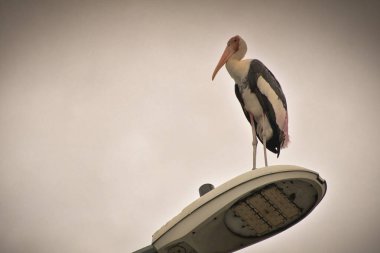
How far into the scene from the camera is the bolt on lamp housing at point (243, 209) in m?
1.28

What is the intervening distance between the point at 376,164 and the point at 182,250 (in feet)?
5.95

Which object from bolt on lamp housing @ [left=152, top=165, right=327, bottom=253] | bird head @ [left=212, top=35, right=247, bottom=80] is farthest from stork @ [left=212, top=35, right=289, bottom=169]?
bolt on lamp housing @ [left=152, top=165, right=327, bottom=253]

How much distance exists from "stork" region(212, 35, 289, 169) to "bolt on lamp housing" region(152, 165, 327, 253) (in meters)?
0.53

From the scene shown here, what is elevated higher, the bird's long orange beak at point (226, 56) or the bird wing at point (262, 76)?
the bird's long orange beak at point (226, 56)

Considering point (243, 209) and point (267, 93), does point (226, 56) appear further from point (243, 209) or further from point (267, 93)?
point (243, 209)

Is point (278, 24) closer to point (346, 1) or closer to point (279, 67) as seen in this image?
point (279, 67)

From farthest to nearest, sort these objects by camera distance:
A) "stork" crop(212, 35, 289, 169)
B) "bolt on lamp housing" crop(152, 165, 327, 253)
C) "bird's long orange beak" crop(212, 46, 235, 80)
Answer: "bird's long orange beak" crop(212, 46, 235, 80)
"stork" crop(212, 35, 289, 169)
"bolt on lamp housing" crop(152, 165, 327, 253)

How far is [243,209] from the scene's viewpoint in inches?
51.7

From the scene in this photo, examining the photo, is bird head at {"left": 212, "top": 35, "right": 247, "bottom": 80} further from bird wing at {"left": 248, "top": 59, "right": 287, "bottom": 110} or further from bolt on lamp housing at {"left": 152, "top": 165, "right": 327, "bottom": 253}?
bolt on lamp housing at {"left": 152, "top": 165, "right": 327, "bottom": 253}

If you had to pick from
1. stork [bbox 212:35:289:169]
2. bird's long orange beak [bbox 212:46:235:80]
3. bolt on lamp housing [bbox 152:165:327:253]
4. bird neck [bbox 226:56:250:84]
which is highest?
bird's long orange beak [bbox 212:46:235:80]

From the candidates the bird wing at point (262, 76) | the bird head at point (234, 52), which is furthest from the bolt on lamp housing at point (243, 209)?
the bird head at point (234, 52)

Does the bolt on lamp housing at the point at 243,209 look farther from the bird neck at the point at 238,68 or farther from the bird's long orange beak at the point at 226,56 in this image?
the bird's long orange beak at the point at 226,56

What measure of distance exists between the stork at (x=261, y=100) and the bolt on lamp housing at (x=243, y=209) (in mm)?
531

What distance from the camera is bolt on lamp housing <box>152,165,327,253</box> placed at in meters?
1.28
